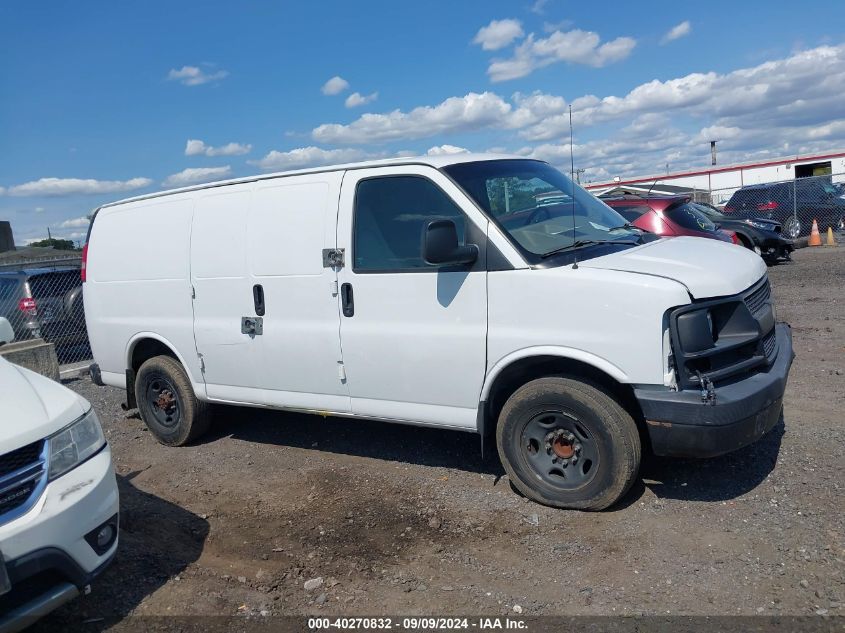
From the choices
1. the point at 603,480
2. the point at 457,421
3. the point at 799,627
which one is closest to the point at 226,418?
the point at 457,421

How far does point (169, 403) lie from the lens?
6.37 metres

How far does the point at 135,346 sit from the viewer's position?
6.46 metres

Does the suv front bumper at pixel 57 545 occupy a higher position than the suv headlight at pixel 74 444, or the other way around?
the suv headlight at pixel 74 444

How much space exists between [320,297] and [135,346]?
234cm

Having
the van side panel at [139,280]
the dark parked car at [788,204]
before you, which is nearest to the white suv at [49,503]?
the van side panel at [139,280]

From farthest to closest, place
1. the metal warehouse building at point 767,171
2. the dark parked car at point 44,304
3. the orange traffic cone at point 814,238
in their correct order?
the metal warehouse building at point 767,171, the orange traffic cone at point 814,238, the dark parked car at point 44,304

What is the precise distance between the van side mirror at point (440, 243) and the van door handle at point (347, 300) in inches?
33.0

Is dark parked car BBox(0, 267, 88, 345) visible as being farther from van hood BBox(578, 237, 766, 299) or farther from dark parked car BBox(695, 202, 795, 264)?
dark parked car BBox(695, 202, 795, 264)

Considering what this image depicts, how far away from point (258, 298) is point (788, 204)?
61.3ft

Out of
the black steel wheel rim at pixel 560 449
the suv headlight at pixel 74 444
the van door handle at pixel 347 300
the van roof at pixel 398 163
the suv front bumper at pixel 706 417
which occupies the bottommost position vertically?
the black steel wheel rim at pixel 560 449

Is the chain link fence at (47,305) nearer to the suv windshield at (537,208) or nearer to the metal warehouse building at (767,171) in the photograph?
the suv windshield at (537,208)

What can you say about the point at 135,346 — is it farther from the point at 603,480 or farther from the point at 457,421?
the point at 603,480

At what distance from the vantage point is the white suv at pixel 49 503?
10.4ft

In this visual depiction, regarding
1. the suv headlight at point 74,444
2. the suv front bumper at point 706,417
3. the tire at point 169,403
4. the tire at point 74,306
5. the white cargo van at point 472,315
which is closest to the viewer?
the suv headlight at point 74,444
